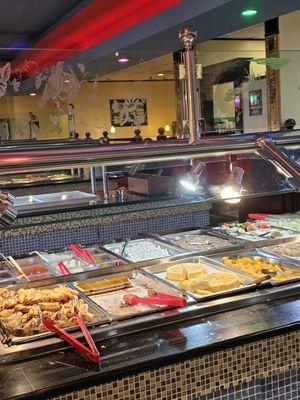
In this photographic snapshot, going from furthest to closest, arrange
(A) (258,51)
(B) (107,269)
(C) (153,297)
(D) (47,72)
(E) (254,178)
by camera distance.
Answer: (A) (258,51)
(D) (47,72)
(E) (254,178)
(B) (107,269)
(C) (153,297)

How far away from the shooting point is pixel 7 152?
1516 mm

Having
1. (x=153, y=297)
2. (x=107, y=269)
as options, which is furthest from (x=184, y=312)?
(x=107, y=269)

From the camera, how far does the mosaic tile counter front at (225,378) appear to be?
1.50 metres

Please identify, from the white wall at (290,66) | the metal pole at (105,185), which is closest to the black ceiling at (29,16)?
the white wall at (290,66)

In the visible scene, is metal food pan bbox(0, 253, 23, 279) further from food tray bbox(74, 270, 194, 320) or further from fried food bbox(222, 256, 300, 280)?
fried food bbox(222, 256, 300, 280)

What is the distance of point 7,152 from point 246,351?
99 centimetres

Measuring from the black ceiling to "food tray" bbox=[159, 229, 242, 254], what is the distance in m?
4.79

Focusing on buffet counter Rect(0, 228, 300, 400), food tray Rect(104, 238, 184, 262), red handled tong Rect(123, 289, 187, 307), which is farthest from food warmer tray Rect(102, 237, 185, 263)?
red handled tong Rect(123, 289, 187, 307)

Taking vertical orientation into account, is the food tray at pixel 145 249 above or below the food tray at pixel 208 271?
above

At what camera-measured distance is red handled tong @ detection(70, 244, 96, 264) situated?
7.88 feet

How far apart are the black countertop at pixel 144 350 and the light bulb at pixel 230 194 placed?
22.1 inches

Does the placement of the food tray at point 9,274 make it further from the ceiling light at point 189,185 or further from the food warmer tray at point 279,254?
the food warmer tray at point 279,254

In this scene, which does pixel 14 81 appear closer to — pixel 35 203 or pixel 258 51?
pixel 35 203

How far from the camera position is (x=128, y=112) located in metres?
7.02
